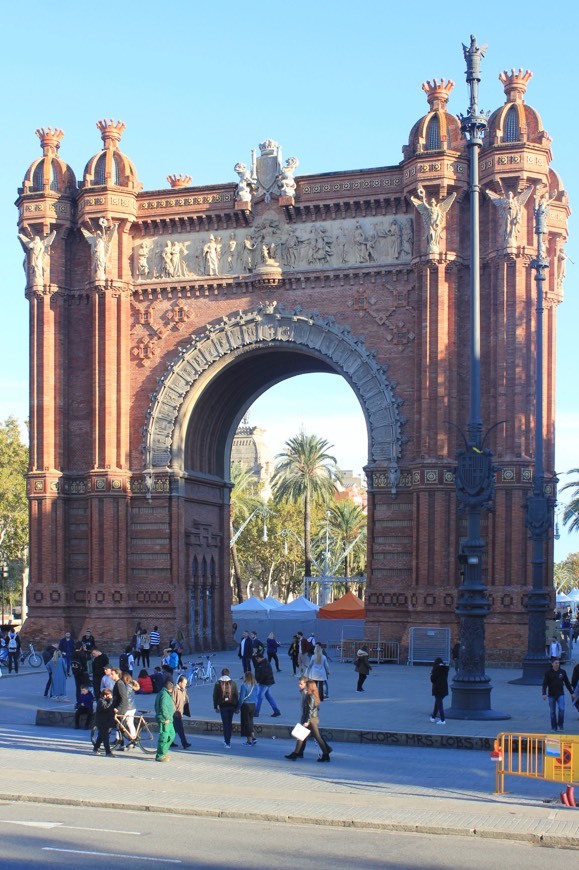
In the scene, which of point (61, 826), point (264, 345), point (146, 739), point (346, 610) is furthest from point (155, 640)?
point (61, 826)

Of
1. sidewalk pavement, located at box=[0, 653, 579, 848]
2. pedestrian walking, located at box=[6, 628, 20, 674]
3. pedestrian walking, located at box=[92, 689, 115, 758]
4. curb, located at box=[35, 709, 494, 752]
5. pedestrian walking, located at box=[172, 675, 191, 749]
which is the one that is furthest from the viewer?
pedestrian walking, located at box=[6, 628, 20, 674]

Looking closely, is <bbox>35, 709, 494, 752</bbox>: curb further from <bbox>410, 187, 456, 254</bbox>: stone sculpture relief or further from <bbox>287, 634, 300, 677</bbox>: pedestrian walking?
<bbox>410, 187, 456, 254</bbox>: stone sculpture relief

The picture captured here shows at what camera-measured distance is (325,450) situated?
7850 cm

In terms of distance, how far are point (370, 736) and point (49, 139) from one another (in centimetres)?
3009

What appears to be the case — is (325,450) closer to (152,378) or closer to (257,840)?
(152,378)

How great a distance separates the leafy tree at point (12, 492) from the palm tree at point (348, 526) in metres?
23.5

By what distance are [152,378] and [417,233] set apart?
10759 mm

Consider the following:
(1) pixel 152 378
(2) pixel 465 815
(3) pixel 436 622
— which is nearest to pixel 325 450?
(1) pixel 152 378

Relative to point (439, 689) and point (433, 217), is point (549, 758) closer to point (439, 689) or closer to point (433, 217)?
point (439, 689)

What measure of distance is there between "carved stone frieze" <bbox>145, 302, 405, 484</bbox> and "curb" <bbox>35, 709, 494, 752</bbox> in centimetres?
1783

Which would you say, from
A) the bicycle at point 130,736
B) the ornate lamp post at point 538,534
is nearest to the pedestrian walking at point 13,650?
the ornate lamp post at point 538,534

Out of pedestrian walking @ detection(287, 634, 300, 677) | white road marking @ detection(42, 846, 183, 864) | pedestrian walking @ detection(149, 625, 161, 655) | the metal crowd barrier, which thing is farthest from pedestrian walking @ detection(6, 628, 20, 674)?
white road marking @ detection(42, 846, 183, 864)

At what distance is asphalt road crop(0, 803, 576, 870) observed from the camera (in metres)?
12.8

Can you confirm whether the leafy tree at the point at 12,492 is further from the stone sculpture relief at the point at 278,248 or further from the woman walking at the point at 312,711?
the woman walking at the point at 312,711
